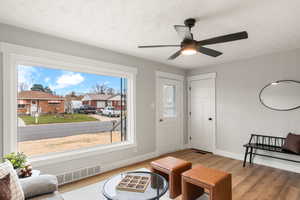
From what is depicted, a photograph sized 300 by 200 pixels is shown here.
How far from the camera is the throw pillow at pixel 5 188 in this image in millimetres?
1301

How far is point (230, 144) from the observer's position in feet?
13.5

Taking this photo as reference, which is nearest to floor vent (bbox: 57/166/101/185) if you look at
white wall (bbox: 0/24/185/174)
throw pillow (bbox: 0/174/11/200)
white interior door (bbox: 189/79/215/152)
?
white wall (bbox: 0/24/185/174)

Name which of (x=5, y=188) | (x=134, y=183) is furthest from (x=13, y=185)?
(x=134, y=183)

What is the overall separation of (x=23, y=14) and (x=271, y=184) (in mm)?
4386

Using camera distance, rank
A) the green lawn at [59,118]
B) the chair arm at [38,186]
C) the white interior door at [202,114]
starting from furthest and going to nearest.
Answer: the white interior door at [202,114] → the green lawn at [59,118] → the chair arm at [38,186]

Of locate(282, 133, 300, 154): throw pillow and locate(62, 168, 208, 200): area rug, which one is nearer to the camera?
locate(62, 168, 208, 200): area rug

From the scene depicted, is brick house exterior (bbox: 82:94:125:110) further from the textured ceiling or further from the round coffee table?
the round coffee table

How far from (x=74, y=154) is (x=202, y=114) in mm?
3377

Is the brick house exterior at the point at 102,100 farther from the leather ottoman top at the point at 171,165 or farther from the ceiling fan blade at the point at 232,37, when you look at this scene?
the ceiling fan blade at the point at 232,37

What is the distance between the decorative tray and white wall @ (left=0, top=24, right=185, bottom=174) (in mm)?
1347

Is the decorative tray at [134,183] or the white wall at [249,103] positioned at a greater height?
the white wall at [249,103]

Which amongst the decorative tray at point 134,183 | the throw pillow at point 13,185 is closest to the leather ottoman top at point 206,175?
the decorative tray at point 134,183

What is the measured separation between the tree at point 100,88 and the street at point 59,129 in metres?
0.63

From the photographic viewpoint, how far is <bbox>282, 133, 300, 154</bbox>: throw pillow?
2.87 meters
